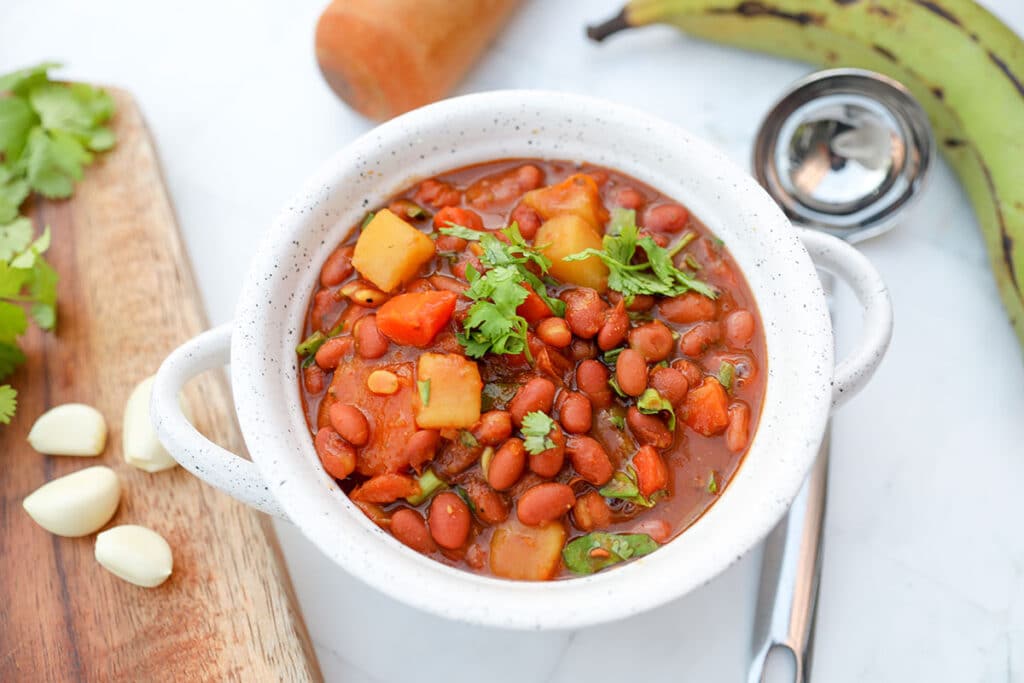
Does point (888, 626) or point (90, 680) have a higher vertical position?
point (888, 626)

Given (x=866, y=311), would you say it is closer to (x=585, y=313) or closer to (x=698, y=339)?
(x=698, y=339)

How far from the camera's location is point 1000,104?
2725 millimetres

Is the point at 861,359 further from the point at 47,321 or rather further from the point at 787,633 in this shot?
the point at 47,321

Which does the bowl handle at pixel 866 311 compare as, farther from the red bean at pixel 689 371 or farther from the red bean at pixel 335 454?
the red bean at pixel 335 454

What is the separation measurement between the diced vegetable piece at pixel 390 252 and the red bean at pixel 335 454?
372mm

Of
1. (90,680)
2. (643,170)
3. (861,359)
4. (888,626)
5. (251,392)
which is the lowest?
(90,680)

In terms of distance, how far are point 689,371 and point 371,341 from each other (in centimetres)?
75

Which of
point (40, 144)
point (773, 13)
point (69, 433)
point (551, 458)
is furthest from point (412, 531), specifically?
point (773, 13)

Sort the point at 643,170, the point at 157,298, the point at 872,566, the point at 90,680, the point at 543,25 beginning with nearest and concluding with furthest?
the point at 643,170 < the point at 90,680 < the point at 872,566 < the point at 157,298 < the point at 543,25

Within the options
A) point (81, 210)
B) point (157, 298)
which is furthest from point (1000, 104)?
point (81, 210)

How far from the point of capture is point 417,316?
1975 millimetres

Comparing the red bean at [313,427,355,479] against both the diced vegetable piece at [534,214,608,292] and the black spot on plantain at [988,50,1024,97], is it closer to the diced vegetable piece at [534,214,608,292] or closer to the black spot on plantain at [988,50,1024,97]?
the diced vegetable piece at [534,214,608,292]

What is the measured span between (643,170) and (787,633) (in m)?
1.31

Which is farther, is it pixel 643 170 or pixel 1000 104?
pixel 1000 104
